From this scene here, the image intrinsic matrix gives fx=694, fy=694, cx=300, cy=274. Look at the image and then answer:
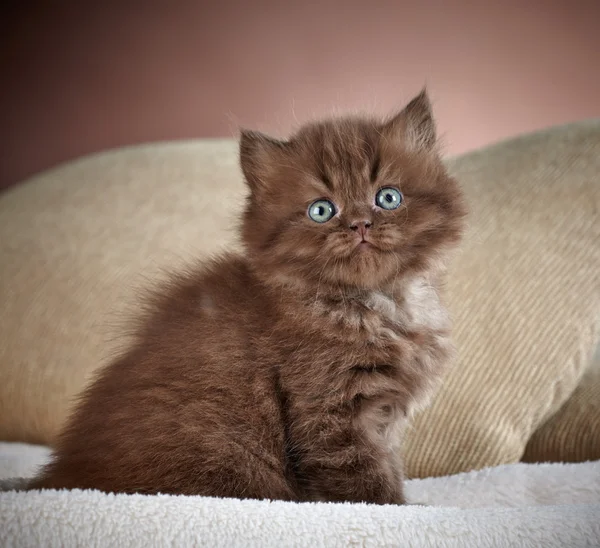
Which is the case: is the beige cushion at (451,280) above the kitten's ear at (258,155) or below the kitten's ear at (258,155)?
below

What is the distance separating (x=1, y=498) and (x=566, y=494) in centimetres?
92

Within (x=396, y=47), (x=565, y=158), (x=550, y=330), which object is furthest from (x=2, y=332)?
(x=396, y=47)

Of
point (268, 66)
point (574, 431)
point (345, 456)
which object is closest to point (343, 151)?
point (345, 456)

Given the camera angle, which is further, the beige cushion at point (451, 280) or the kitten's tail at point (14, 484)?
the beige cushion at point (451, 280)

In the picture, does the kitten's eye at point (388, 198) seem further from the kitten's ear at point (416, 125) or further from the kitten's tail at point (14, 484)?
the kitten's tail at point (14, 484)

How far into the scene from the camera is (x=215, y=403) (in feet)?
3.37

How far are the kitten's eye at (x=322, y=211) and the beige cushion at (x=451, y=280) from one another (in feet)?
1.51

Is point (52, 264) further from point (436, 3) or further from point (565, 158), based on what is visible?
point (436, 3)

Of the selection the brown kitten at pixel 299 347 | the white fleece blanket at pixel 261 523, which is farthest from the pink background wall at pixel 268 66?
the white fleece blanket at pixel 261 523

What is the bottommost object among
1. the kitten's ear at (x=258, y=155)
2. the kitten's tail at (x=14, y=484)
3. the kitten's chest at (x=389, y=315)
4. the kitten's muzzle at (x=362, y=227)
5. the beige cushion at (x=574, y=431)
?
the beige cushion at (x=574, y=431)

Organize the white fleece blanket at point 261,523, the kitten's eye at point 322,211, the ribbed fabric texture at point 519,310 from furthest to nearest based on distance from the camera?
the ribbed fabric texture at point 519,310 → the kitten's eye at point 322,211 → the white fleece blanket at point 261,523

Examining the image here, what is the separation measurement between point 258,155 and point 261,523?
2.07 ft

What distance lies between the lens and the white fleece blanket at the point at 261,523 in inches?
31.2

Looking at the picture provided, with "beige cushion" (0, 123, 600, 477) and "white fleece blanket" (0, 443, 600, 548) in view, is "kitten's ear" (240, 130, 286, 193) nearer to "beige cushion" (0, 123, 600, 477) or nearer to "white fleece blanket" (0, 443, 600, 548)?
"beige cushion" (0, 123, 600, 477)
